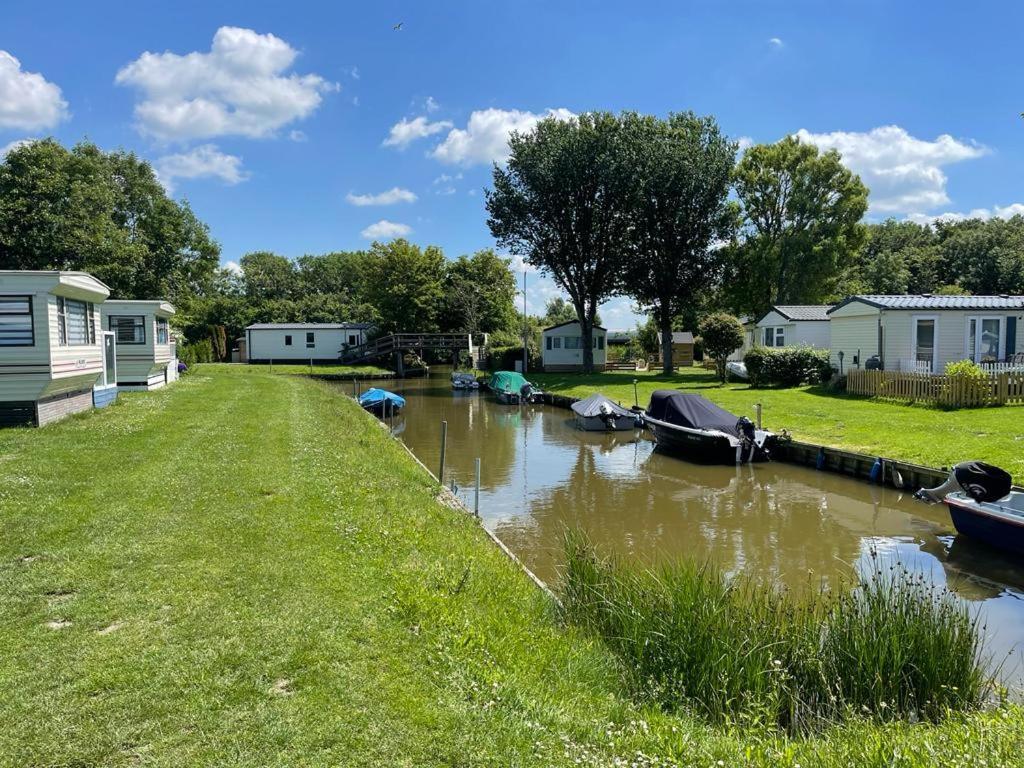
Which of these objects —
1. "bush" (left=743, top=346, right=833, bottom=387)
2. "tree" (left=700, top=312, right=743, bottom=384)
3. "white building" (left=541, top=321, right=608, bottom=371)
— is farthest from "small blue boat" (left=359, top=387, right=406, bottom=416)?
"white building" (left=541, top=321, right=608, bottom=371)

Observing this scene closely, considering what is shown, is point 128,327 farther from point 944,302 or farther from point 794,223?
point 794,223

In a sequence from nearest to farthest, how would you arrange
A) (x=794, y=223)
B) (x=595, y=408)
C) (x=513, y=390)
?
1. (x=595, y=408)
2. (x=513, y=390)
3. (x=794, y=223)

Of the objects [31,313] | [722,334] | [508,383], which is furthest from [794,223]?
[31,313]

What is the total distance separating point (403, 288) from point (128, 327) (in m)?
32.7

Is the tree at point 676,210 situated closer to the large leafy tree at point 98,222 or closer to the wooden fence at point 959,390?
the wooden fence at point 959,390

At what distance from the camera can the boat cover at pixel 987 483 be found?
34.5ft

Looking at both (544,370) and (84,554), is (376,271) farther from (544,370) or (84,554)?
(84,554)

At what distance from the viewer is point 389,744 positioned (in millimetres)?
3900

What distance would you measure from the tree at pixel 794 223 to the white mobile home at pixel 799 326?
10.8m

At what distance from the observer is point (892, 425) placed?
1841 cm

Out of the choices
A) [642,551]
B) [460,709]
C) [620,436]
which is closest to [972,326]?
[620,436]

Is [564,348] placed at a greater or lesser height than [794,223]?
lesser

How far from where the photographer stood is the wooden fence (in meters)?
19.6

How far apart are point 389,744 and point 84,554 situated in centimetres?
496
